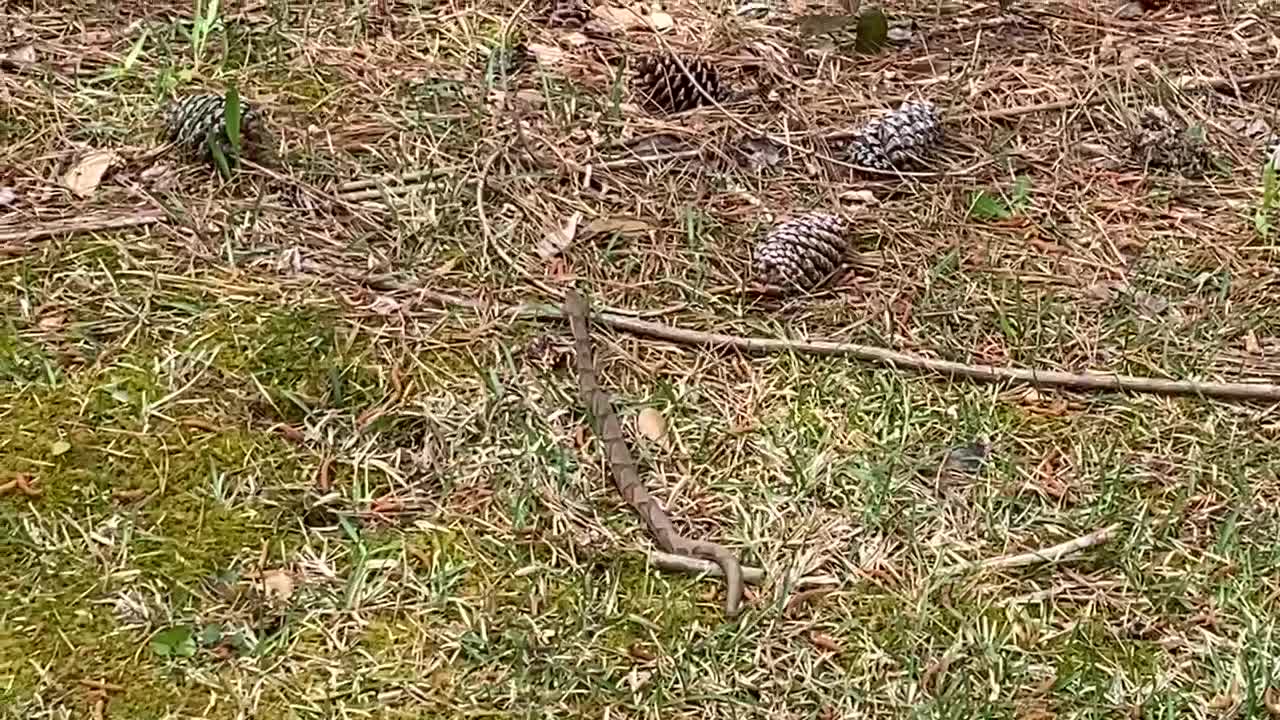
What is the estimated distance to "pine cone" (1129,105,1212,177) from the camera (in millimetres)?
2260

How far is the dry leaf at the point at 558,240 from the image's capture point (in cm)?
204

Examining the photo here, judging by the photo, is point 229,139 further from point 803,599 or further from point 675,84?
point 803,599

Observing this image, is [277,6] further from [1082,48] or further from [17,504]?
[1082,48]

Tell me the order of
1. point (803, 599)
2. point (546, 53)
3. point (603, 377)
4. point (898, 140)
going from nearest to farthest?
point (803, 599)
point (603, 377)
point (898, 140)
point (546, 53)

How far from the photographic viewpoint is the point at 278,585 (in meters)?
1.57

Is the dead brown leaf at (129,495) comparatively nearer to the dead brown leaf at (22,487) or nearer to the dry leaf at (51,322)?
the dead brown leaf at (22,487)

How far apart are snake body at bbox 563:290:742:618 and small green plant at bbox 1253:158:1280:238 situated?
0.99 meters

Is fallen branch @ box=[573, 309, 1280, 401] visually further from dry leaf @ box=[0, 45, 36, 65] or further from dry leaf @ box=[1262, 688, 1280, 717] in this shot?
dry leaf @ box=[0, 45, 36, 65]

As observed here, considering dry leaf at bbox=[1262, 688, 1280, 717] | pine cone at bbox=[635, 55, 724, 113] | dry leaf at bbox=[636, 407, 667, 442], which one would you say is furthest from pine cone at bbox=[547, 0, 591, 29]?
dry leaf at bbox=[1262, 688, 1280, 717]

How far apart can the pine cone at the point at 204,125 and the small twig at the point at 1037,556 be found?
1175 mm

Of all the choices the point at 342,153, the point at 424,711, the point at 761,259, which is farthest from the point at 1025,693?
the point at 342,153

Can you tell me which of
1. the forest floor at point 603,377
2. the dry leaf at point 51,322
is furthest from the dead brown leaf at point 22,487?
the dry leaf at point 51,322

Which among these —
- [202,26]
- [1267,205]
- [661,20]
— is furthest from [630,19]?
[1267,205]

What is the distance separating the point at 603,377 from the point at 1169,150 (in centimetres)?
100
